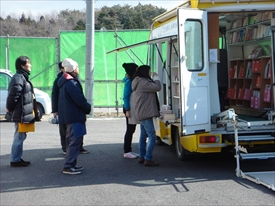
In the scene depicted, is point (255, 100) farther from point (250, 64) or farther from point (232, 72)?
point (232, 72)

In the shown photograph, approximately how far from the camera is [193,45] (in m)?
8.45

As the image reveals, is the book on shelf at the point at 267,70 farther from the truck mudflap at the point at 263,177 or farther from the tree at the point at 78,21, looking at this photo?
the tree at the point at 78,21

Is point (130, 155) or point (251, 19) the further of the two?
point (251, 19)

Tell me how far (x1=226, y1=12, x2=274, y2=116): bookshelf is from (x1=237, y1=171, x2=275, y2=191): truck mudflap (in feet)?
8.13

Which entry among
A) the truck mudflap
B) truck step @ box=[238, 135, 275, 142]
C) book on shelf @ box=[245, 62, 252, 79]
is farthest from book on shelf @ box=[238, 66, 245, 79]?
the truck mudflap

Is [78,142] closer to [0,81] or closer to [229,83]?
[229,83]

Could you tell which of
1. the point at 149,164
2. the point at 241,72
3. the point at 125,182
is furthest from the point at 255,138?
the point at 241,72

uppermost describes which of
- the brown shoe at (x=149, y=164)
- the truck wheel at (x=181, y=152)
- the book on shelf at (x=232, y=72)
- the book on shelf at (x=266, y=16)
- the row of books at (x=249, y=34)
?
the book on shelf at (x=266, y=16)

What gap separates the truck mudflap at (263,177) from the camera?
7.39 meters

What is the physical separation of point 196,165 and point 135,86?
5.90 feet

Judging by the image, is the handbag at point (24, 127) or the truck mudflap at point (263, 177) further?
the handbag at point (24, 127)

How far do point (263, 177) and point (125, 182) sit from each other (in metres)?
2.12

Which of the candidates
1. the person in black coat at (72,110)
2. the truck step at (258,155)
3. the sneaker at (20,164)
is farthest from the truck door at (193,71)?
the sneaker at (20,164)

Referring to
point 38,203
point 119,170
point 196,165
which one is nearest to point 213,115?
point 196,165
